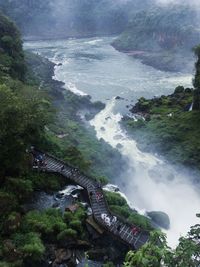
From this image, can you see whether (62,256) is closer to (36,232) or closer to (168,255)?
(36,232)

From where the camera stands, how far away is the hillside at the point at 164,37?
140875 mm

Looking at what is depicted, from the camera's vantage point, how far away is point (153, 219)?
161ft

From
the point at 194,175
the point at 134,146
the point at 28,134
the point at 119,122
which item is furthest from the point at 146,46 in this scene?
the point at 28,134

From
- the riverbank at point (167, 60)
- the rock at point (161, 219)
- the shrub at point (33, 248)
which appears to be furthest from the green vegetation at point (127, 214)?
the riverbank at point (167, 60)

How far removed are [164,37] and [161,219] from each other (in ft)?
412

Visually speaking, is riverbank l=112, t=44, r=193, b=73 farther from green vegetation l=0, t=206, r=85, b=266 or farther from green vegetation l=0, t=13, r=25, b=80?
green vegetation l=0, t=206, r=85, b=266

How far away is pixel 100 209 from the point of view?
40844 millimetres

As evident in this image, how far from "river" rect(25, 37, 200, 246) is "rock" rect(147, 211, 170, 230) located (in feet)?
3.43

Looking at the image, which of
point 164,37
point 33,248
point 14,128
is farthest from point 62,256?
point 164,37

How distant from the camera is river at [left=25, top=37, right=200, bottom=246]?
5659 cm

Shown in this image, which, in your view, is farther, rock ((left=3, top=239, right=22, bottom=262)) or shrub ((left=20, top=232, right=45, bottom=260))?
shrub ((left=20, top=232, right=45, bottom=260))

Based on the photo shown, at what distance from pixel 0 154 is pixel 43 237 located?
904 cm

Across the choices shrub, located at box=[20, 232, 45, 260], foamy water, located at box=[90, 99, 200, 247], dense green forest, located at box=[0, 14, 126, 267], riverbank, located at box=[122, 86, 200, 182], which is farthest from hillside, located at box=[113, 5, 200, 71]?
shrub, located at box=[20, 232, 45, 260]

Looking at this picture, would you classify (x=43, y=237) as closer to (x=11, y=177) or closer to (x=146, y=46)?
(x=11, y=177)
